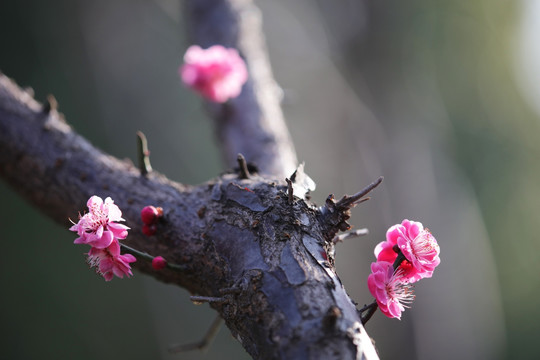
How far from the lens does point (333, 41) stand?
420 centimetres

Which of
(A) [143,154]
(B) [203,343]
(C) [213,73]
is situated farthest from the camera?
(C) [213,73]

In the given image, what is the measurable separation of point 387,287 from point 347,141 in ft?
10.2

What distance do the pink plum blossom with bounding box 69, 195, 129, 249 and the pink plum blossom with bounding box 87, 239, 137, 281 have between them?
0.06ft

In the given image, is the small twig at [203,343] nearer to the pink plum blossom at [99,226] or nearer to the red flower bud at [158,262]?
the red flower bud at [158,262]

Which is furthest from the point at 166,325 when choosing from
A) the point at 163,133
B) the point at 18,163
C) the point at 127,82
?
the point at 18,163

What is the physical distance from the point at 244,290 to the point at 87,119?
4.35 meters

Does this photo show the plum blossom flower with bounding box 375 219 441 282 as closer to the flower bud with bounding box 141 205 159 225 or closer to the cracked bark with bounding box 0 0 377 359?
the cracked bark with bounding box 0 0 377 359

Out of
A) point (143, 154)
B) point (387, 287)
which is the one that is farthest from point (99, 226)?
point (387, 287)

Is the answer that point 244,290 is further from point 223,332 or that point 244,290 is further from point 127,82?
point 127,82

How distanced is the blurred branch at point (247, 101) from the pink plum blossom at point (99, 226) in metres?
0.52

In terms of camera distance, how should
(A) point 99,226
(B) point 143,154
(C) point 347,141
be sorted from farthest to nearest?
(C) point 347,141, (B) point 143,154, (A) point 99,226

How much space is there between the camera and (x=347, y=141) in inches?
147

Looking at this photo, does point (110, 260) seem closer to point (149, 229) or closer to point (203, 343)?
point (149, 229)

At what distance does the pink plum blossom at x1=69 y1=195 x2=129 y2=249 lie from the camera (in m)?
0.67
